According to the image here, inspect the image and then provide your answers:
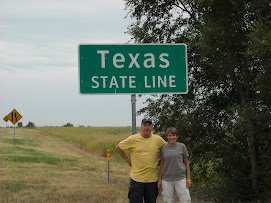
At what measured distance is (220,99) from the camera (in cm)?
1268

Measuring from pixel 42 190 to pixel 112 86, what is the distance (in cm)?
766

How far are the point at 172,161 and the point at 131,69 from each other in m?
1.38

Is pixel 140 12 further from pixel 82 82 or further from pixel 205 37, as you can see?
pixel 82 82

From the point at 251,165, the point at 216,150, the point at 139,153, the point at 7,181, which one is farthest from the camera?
the point at 7,181

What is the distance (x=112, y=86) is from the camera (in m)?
6.01

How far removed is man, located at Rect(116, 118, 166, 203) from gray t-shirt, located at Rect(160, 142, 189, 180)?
10 centimetres

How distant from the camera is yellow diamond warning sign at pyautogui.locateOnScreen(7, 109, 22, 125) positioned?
131 feet

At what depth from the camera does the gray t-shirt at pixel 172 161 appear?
5984 millimetres

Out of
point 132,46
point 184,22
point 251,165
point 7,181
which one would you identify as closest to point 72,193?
point 7,181

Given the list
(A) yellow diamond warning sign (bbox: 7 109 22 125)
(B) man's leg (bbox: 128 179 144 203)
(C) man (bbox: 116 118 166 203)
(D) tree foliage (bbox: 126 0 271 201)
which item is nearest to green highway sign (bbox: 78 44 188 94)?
(C) man (bbox: 116 118 166 203)

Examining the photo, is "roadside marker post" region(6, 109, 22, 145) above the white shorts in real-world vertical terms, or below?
above

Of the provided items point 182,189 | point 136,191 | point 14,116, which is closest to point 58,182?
point 136,191

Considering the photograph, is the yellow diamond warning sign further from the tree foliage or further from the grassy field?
the tree foliage

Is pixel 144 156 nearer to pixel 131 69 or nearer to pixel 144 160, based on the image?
pixel 144 160
